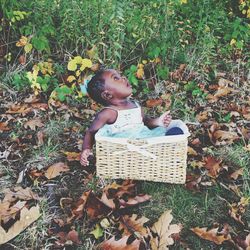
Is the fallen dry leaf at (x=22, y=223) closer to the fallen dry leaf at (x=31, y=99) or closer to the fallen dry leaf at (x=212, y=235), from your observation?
the fallen dry leaf at (x=212, y=235)

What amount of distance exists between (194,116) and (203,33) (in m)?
0.87

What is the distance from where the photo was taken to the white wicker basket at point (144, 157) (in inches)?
94.5

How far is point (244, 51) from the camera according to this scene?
430 cm

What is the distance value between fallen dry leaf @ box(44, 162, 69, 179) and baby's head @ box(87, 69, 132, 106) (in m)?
0.47

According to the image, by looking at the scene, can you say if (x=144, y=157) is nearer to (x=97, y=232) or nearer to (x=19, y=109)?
(x=97, y=232)

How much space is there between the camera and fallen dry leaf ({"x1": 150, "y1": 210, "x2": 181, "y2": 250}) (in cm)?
210

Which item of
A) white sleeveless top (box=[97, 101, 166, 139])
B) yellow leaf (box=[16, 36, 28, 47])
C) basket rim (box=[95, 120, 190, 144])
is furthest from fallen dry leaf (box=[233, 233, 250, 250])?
yellow leaf (box=[16, 36, 28, 47])

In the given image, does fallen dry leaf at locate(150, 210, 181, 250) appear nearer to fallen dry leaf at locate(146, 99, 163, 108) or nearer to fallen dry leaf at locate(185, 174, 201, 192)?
fallen dry leaf at locate(185, 174, 201, 192)

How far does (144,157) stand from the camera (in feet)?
8.09

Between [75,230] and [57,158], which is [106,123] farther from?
[75,230]

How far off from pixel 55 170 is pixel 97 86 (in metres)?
0.56

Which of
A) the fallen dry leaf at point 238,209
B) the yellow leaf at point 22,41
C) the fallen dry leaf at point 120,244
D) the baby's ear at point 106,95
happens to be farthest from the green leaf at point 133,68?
the fallen dry leaf at point 120,244

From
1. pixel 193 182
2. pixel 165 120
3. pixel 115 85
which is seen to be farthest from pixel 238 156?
pixel 115 85

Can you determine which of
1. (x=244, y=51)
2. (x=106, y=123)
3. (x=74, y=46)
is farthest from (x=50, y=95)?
(x=244, y=51)
